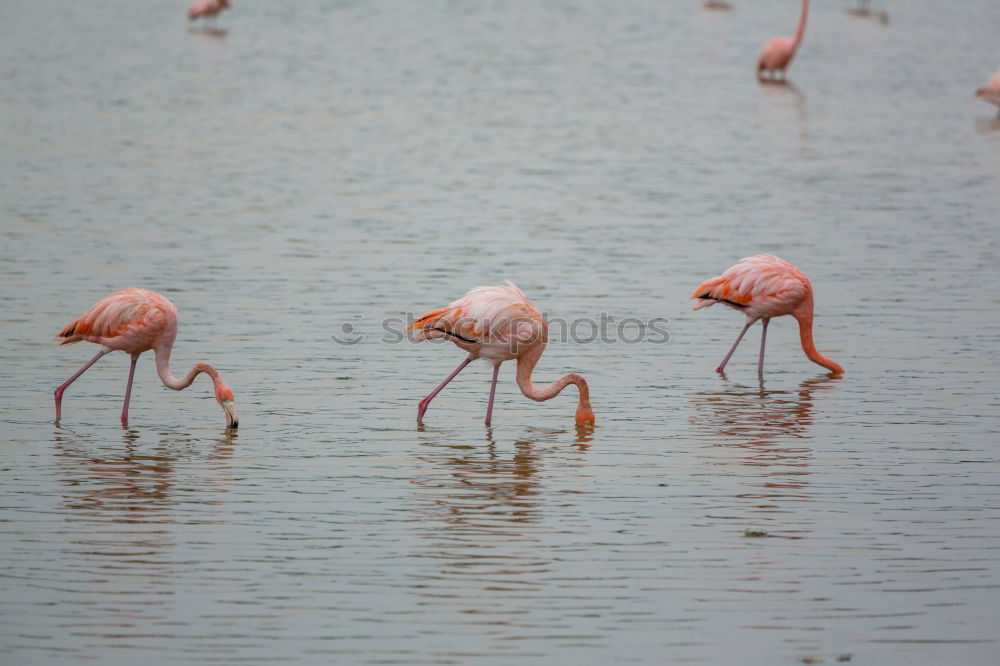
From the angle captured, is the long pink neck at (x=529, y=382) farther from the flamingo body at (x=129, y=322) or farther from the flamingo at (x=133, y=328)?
the flamingo body at (x=129, y=322)

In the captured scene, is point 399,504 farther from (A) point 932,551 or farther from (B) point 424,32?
(B) point 424,32

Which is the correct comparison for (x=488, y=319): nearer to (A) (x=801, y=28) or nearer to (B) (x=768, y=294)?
(B) (x=768, y=294)

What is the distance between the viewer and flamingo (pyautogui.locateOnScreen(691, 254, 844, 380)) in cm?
1061

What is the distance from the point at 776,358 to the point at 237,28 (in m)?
26.9

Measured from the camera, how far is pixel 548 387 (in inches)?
365

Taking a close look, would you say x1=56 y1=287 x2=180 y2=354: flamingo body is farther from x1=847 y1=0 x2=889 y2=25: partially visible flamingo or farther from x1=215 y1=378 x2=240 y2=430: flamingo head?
x1=847 y1=0 x2=889 y2=25: partially visible flamingo

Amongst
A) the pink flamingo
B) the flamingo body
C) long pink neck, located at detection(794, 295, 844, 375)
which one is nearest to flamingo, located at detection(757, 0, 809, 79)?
the pink flamingo

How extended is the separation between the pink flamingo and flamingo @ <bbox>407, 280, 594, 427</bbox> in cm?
2735

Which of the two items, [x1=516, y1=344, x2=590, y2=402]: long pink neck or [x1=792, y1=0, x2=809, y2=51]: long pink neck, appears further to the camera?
[x1=792, y1=0, x2=809, y2=51]: long pink neck

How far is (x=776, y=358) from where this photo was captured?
11289 mm

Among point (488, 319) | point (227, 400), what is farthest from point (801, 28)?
point (227, 400)

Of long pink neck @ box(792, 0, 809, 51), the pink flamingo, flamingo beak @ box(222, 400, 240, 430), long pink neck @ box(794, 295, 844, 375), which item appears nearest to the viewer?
flamingo beak @ box(222, 400, 240, 430)

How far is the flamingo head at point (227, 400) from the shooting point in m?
8.73

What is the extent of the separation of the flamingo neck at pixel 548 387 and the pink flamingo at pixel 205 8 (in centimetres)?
2762
